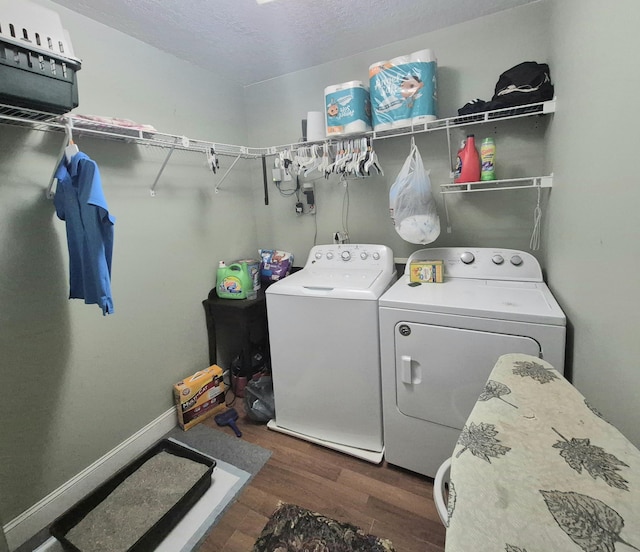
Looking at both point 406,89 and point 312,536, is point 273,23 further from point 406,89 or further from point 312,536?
point 312,536

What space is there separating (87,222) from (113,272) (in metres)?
0.48

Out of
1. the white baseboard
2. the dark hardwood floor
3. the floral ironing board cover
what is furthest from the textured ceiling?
the dark hardwood floor

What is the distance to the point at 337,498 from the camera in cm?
149

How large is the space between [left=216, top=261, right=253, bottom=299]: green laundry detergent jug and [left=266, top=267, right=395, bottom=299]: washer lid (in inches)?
16.3

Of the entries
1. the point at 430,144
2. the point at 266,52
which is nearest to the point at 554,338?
the point at 430,144

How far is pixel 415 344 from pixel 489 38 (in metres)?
1.72

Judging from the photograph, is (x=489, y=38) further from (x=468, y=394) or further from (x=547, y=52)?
(x=468, y=394)

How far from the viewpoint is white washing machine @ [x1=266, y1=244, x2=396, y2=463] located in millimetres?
1590

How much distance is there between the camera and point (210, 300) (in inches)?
86.7

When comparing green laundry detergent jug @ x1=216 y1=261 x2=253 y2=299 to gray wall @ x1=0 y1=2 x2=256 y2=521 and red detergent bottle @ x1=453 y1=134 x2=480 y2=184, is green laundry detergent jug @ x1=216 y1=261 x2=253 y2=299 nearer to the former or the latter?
gray wall @ x1=0 y1=2 x2=256 y2=521

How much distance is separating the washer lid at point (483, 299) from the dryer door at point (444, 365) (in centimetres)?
9

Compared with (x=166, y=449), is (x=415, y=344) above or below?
above

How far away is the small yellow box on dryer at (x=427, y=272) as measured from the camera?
1.72 m

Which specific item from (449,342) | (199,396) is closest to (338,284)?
(449,342)
